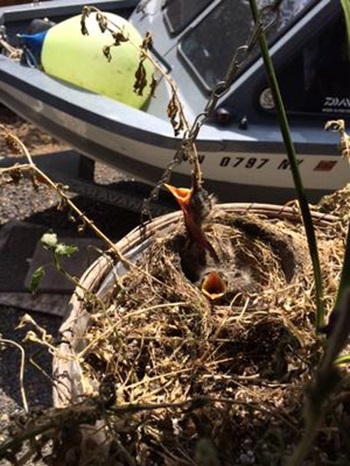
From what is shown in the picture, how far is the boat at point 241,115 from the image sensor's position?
2832mm

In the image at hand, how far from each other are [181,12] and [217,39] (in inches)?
12.7

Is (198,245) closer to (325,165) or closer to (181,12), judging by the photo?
(325,165)

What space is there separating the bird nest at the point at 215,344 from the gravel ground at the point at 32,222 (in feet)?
1.55

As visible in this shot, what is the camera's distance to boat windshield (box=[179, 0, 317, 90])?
3.08 metres

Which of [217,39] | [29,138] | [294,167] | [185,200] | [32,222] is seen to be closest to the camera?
[294,167]

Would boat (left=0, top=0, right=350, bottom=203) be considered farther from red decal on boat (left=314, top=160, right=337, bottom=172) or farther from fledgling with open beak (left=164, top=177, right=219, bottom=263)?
fledgling with open beak (left=164, top=177, right=219, bottom=263)

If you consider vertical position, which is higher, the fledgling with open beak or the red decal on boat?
the red decal on boat

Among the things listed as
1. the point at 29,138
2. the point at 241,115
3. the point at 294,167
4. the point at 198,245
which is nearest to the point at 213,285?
the point at 198,245

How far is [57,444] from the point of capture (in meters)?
1.24

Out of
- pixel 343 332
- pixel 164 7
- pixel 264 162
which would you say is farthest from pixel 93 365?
pixel 164 7

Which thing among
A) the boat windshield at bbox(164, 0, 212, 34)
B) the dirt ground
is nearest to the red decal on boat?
the boat windshield at bbox(164, 0, 212, 34)

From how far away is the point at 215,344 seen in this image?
5.00 feet

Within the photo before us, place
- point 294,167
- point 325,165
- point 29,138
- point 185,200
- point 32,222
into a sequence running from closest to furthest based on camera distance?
point 294,167
point 185,200
point 325,165
point 32,222
point 29,138

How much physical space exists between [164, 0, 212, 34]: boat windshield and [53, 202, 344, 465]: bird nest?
1.63 m
